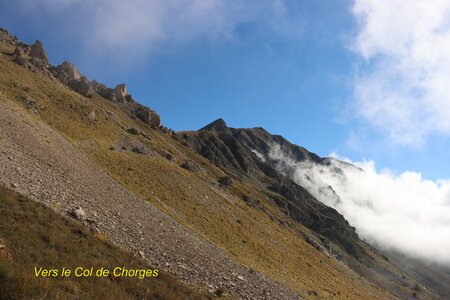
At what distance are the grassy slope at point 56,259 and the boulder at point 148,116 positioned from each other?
4890 inches

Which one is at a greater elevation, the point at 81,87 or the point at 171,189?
the point at 81,87

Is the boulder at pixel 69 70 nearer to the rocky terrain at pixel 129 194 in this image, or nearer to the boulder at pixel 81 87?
the boulder at pixel 81 87

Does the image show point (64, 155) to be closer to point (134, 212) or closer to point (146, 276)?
point (134, 212)

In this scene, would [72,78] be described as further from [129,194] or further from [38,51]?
[129,194]

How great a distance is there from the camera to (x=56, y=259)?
62.2 feet

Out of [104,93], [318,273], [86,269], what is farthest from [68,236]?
[104,93]

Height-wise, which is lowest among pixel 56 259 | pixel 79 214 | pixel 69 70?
pixel 56 259

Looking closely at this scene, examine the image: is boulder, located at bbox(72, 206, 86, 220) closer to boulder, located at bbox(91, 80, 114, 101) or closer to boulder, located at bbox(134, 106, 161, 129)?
boulder, located at bbox(134, 106, 161, 129)

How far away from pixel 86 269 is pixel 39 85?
3097 inches

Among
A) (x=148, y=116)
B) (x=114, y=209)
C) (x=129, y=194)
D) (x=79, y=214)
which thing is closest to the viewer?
(x=79, y=214)

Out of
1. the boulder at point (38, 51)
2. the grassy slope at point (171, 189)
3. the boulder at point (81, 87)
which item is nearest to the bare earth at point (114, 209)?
the grassy slope at point (171, 189)

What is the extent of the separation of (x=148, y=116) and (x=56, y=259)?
134079 mm

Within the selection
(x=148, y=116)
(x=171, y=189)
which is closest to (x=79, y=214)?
(x=171, y=189)

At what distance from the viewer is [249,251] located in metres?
54.4
